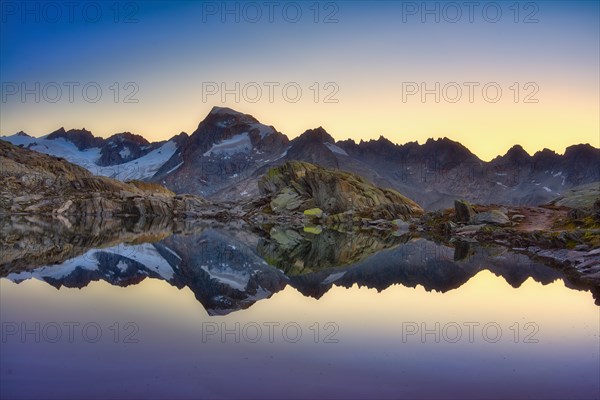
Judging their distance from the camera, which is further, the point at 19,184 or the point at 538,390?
the point at 19,184

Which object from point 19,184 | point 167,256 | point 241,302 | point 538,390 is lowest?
point 538,390

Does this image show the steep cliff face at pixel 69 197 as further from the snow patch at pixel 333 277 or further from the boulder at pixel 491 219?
the snow patch at pixel 333 277

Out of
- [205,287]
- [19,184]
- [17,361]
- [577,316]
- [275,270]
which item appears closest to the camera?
[17,361]

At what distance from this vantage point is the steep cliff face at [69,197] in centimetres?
14075

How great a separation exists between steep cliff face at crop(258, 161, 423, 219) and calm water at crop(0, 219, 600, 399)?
78.8 metres

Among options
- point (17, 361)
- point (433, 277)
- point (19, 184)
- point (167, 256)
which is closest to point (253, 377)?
point (17, 361)

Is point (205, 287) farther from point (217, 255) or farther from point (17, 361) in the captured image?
point (217, 255)

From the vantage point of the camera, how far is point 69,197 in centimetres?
15938

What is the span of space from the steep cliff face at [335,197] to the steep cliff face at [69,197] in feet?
109

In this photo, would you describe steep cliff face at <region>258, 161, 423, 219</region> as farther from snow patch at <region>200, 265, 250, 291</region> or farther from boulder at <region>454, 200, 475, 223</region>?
snow patch at <region>200, 265, 250, 291</region>

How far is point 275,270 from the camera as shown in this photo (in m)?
29.7

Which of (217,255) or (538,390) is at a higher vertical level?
Result: (217,255)

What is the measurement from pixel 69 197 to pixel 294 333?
162 m

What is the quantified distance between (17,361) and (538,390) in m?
10.6
